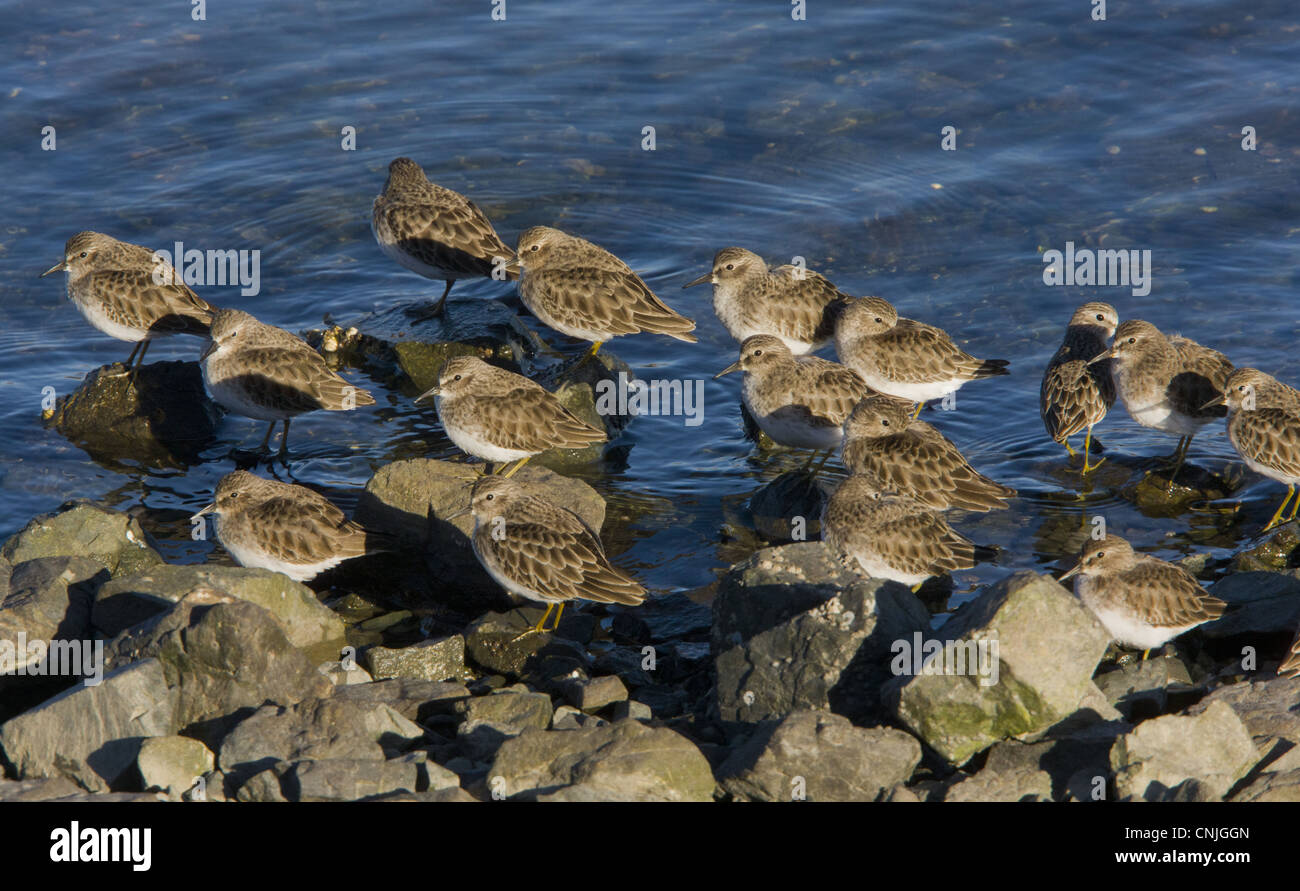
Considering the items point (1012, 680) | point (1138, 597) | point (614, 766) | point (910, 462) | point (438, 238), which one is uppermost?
point (438, 238)

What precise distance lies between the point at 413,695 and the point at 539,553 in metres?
1.58

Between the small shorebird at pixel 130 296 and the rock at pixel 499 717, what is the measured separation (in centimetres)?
740

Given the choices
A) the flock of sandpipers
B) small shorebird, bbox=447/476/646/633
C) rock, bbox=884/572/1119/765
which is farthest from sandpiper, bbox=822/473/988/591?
rock, bbox=884/572/1119/765

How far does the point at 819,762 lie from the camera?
25.4ft

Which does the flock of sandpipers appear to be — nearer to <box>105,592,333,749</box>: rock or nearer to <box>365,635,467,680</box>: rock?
<box>365,635,467,680</box>: rock

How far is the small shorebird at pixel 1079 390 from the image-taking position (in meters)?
13.1

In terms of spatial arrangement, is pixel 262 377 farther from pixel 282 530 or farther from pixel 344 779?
pixel 344 779

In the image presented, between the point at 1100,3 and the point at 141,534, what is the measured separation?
19.6 meters

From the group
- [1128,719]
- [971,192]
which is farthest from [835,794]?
[971,192]

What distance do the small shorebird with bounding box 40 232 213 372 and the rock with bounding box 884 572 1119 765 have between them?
31.6 feet

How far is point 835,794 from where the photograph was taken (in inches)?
308

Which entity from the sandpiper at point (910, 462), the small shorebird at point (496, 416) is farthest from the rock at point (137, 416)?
the sandpiper at point (910, 462)

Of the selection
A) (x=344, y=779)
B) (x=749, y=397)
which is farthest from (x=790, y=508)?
(x=344, y=779)

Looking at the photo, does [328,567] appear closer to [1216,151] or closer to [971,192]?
[971,192]
